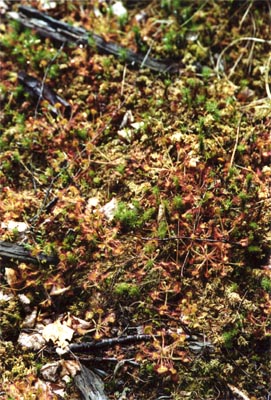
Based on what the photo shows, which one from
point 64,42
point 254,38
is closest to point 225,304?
point 254,38

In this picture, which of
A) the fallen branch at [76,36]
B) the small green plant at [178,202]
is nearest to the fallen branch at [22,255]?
the small green plant at [178,202]

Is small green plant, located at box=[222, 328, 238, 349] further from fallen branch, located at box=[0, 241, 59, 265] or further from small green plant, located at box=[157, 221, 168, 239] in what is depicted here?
fallen branch, located at box=[0, 241, 59, 265]

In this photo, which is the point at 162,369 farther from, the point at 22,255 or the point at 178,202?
the point at 22,255

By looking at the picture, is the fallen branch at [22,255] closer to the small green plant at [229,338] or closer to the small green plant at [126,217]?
the small green plant at [126,217]

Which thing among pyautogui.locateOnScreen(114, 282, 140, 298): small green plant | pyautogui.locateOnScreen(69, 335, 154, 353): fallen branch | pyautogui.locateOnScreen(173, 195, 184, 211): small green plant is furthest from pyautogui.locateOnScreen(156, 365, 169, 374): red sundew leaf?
pyautogui.locateOnScreen(173, 195, 184, 211): small green plant

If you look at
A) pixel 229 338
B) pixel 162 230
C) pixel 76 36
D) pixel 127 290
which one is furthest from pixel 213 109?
pixel 229 338

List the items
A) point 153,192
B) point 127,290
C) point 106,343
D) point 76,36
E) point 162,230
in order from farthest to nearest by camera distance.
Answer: point 76,36
point 153,192
point 162,230
point 127,290
point 106,343
